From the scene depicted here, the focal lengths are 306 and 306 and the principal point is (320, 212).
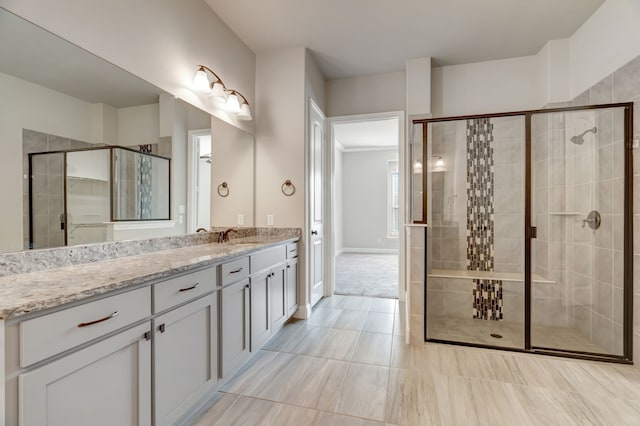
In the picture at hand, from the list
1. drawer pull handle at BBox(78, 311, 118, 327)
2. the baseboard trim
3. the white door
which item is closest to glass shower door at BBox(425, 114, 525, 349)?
the white door

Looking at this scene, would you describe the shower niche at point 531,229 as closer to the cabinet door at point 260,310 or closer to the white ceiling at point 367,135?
the cabinet door at point 260,310

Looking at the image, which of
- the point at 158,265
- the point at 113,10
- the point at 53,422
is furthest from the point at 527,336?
the point at 113,10

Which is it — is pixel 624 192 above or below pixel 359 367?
above

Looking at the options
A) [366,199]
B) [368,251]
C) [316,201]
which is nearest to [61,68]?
[316,201]

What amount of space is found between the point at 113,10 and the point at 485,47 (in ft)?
11.1

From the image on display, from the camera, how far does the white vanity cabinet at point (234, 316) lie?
1.94 meters

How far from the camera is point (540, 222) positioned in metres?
2.73

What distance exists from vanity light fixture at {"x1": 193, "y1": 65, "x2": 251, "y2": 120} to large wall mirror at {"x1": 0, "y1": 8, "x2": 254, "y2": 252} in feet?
0.66

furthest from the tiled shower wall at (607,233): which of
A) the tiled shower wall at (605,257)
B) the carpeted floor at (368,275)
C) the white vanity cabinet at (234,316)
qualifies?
the white vanity cabinet at (234,316)

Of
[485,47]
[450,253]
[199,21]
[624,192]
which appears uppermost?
[485,47]

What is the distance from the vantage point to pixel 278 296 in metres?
2.76

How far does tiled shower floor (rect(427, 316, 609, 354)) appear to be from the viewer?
2.59 meters

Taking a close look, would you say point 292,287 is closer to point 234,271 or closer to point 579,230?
point 234,271

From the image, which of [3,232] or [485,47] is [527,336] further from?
[3,232]
